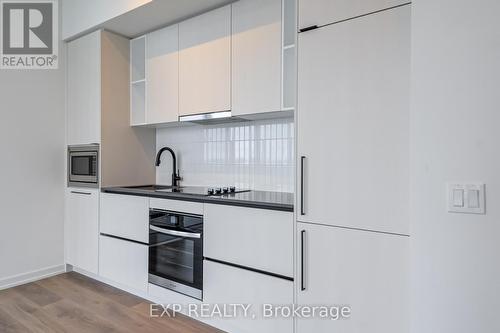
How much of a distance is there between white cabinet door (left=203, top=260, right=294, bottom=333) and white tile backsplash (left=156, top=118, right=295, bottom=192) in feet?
2.58

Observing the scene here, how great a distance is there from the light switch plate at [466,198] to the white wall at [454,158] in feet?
0.06

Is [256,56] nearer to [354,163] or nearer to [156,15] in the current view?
[156,15]

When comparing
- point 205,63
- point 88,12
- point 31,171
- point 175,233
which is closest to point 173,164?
point 175,233

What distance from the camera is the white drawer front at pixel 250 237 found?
5.97 feet

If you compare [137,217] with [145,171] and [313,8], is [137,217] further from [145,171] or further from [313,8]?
[313,8]

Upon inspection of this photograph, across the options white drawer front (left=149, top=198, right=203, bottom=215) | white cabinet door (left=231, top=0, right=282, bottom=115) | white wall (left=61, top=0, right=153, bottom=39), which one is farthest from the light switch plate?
white wall (left=61, top=0, right=153, bottom=39)

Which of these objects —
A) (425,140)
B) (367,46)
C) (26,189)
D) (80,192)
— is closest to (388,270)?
(425,140)

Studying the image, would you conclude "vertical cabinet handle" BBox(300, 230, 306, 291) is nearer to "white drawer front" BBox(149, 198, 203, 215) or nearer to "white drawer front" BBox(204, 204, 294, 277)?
"white drawer front" BBox(204, 204, 294, 277)

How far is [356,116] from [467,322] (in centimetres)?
94

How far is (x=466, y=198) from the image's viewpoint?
3.70 feet

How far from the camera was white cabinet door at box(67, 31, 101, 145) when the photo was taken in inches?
117

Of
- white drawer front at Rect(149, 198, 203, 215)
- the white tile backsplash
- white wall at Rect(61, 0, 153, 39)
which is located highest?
white wall at Rect(61, 0, 153, 39)

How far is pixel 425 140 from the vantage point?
1.22 m

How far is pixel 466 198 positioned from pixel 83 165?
306 centimetres
